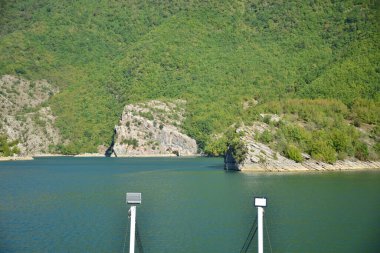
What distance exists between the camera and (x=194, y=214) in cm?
5722

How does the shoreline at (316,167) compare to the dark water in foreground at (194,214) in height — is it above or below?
below

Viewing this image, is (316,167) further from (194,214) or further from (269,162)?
(194,214)

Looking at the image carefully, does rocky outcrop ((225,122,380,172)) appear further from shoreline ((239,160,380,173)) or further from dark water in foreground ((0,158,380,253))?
dark water in foreground ((0,158,380,253))

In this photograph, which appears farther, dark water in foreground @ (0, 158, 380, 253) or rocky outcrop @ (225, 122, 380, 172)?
rocky outcrop @ (225, 122, 380, 172)

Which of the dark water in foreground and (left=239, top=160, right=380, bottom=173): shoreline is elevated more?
the dark water in foreground

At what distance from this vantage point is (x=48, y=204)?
2613 inches

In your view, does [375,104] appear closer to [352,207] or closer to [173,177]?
[173,177]

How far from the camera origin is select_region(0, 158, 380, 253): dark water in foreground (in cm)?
4403

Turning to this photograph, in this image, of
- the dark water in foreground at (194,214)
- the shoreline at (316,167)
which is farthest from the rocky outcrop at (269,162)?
the dark water in foreground at (194,214)

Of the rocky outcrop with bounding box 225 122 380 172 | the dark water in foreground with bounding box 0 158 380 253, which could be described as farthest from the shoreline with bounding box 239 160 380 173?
the dark water in foreground with bounding box 0 158 380 253

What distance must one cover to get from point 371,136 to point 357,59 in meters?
33.5

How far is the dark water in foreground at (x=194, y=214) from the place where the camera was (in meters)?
44.0

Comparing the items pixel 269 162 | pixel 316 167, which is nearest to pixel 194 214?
pixel 269 162

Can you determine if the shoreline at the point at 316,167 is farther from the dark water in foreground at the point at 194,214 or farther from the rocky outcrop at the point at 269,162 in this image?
the dark water in foreground at the point at 194,214
